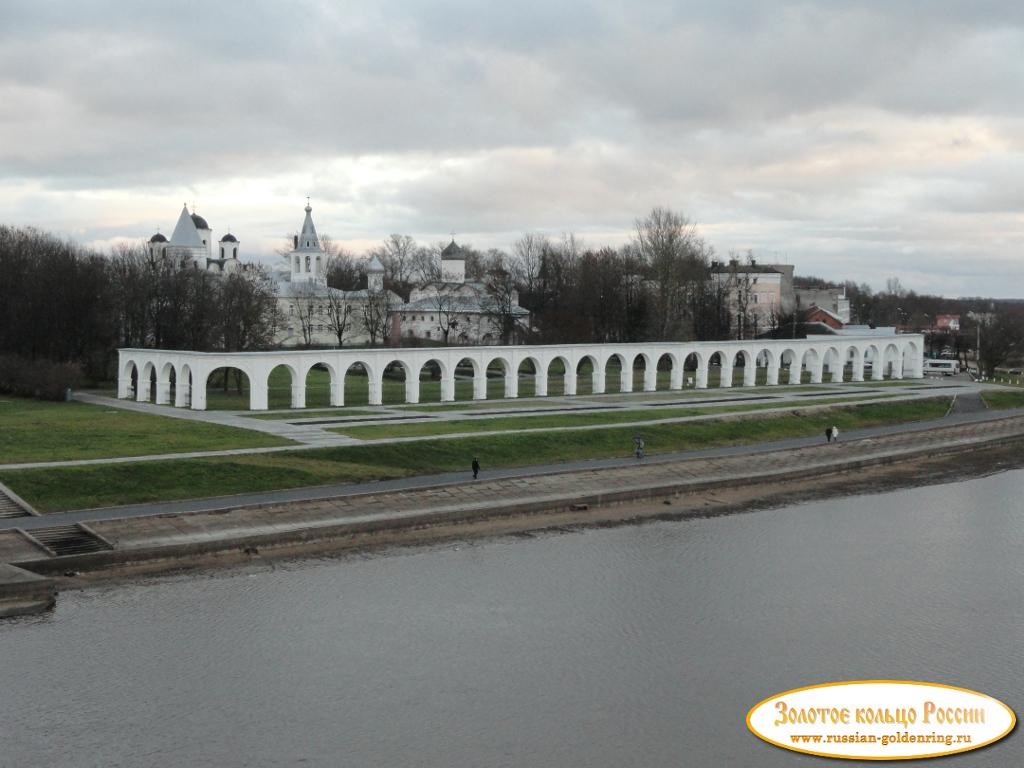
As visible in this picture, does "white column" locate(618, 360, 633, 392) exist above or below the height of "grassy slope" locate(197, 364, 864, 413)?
above

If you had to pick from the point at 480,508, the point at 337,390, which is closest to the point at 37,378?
the point at 337,390

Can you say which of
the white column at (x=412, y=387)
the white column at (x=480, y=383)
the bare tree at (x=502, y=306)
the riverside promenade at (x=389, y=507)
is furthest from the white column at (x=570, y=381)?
the bare tree at (x=502, y=306)

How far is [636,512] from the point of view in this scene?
2897 cm

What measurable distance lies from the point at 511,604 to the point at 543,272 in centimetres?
6281

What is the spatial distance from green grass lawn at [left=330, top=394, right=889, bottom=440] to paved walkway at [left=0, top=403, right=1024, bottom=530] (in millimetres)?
3222

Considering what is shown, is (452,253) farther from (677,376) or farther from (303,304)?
(677,376)

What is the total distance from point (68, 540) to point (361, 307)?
180 ft

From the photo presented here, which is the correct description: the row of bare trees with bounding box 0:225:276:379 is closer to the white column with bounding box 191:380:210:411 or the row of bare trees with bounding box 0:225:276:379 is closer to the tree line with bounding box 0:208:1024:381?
the tree line with bounding box 0:208:1024:381

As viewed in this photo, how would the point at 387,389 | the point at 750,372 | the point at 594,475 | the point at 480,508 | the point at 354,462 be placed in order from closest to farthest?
the point at 480,508 < the point at 354,462 < the point at 594,475 < the point at 387,389 < the point at 750,372

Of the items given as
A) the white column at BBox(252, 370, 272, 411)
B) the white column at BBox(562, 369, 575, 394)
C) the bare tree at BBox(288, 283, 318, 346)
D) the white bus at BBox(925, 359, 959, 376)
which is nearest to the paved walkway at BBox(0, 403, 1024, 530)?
the white column at BBox(562, 369, 575, 394)

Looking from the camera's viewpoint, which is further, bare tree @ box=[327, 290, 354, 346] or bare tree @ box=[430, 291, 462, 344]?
bare tree @ box=[430, 291, 462, 344]

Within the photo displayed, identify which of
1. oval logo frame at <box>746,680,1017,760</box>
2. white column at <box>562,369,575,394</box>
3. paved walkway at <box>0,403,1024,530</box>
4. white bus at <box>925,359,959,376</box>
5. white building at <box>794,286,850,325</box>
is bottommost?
oval logo frame at <box>746,680,1017,760</box>

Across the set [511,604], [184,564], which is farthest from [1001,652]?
[184,564]

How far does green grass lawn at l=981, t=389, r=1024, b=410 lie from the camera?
50812 millimetres
